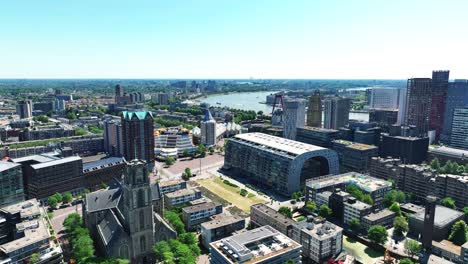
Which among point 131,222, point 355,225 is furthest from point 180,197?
point 355,225

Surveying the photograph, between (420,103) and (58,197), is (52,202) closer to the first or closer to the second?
(58,197)

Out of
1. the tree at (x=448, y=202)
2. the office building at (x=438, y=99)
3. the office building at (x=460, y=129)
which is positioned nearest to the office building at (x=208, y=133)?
the tree at (x=448, y=202)

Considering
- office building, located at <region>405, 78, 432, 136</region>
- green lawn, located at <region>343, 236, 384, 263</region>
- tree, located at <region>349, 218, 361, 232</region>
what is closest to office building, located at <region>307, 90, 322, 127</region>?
office building, located at <region>405, 78, 432, 136</region>

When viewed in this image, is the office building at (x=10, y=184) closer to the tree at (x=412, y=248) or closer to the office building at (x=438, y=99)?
the tree at (x=412, y=248)

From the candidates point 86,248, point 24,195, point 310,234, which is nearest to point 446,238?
point 310,234

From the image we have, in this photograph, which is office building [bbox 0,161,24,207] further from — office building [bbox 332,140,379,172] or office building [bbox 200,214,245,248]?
office building [bbox 332,140,379,172]

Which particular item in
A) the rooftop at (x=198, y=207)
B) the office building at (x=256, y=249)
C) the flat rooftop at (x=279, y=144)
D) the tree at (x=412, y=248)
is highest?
the flat rooftop at (x=279, y=144)
